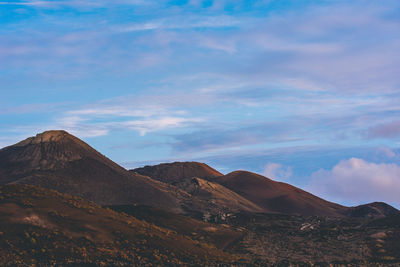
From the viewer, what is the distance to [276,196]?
177000mm

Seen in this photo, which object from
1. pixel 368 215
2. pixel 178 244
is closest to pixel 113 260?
pixel 178 244

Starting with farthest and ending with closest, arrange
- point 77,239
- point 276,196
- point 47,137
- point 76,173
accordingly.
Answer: point 276,196
point 47,137
point 76,173
point 77,239

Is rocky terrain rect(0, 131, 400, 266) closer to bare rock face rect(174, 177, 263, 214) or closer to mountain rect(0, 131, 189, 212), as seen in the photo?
mountain rect(0, 131, 189, 212)

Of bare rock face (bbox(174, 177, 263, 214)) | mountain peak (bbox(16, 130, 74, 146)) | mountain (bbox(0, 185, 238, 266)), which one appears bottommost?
mountain (bbox(0, 185, 238, 266))

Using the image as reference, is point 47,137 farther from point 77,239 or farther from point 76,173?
point 77,239

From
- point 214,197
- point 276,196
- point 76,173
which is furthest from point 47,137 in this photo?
point 276,196

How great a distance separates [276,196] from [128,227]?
126962mm

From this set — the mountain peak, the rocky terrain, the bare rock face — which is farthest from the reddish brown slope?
the mountain peak

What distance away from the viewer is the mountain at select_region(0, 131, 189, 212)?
111 m

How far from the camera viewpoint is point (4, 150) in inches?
5364

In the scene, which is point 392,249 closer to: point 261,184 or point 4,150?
point 4,150

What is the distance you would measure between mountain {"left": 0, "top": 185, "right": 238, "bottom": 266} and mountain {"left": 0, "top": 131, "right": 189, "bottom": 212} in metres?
50.4

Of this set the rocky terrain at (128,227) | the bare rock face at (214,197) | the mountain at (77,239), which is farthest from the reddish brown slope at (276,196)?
the mountain at (77,239)

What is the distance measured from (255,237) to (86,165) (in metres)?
60.5
